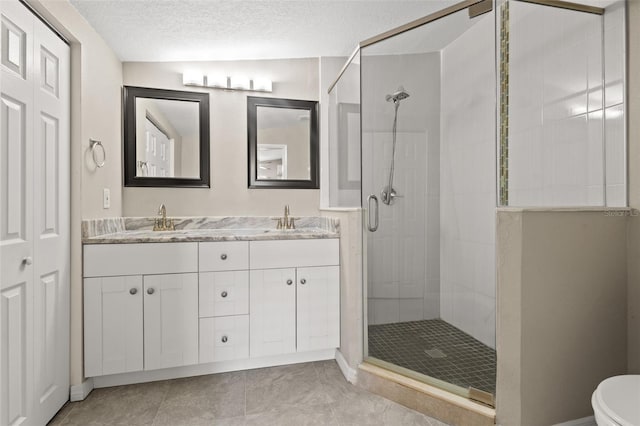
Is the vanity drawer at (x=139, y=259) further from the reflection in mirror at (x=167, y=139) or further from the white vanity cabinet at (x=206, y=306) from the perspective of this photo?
the reflection in mirror at (x=167, y=139)

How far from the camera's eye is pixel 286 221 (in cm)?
271

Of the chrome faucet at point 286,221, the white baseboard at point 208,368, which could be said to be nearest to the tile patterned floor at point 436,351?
the white baseboard at point 208,368

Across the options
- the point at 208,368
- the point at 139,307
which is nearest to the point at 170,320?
the point at 139,307

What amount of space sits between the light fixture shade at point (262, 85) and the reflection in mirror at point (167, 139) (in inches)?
19.5

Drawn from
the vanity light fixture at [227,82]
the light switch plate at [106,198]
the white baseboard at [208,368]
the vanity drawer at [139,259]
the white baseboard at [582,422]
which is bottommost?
the white baseboard at [208,368]

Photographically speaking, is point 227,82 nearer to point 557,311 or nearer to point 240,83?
point 240,83

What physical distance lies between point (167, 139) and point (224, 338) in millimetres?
1532

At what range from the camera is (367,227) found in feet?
6.73

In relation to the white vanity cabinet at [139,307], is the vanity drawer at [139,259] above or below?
above

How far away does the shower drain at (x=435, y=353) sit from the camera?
1.87 meters

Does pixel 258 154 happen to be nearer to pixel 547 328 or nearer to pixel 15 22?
pixel 15 22

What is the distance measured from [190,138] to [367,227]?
60.7 inches

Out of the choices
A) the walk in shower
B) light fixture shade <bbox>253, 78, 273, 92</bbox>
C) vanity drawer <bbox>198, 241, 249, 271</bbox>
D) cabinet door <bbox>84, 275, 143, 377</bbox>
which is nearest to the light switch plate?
cabinet door <bbox>84, 275, 143, 377</bbox>

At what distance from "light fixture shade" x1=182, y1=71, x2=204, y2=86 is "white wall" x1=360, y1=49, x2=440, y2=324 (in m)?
1.31
